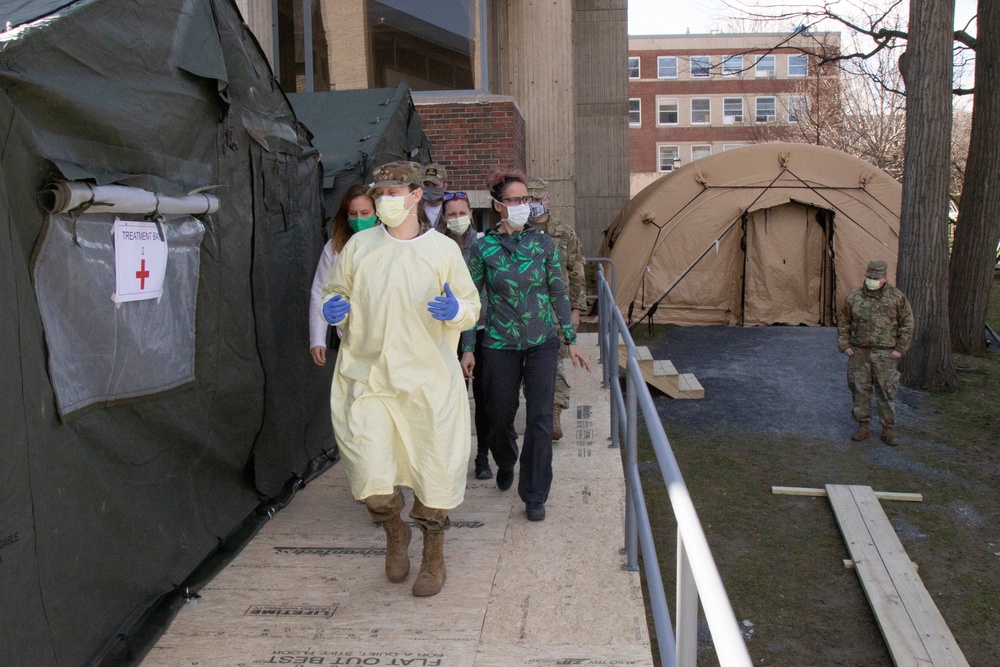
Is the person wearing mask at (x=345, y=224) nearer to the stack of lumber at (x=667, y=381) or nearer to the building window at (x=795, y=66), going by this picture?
the stack of lumber at (x=667, y=381)

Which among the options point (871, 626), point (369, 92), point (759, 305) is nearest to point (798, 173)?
point (759, 305)

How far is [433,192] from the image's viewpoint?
19.4ft

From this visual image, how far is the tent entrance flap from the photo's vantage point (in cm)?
1445

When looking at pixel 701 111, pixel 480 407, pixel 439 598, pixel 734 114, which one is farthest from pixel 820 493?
pixel 701 111

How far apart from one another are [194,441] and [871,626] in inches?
160

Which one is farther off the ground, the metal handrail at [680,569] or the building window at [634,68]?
the building window at [634,68]

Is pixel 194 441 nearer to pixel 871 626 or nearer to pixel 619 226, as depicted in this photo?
pixel 871 626

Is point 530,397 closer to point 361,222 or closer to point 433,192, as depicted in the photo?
point 361,222

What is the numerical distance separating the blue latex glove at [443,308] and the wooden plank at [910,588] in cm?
335

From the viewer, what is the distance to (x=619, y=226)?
15.5 metres

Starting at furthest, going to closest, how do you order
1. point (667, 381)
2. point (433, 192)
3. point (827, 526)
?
point (667, 381) < point (827, 526) < point (433, 192)

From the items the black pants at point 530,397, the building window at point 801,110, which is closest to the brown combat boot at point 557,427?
the black pants at point 530,397

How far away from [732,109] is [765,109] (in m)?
1.72

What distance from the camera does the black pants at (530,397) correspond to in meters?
4.59
